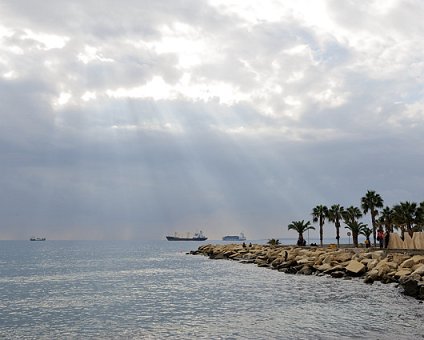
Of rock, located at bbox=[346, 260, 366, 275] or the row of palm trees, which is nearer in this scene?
rock, located at bbox=[346, 260, 366, 275]

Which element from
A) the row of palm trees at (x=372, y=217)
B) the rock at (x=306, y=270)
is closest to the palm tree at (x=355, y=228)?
the row of palm trees at (x=372, y=217)

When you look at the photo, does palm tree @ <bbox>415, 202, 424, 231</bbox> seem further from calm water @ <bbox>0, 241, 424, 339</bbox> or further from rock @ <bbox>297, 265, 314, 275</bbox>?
calm water @ <bbox>0, 241, 424, 339</bbox>

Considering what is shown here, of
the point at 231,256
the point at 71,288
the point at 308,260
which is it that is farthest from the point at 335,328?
the point at 231,256

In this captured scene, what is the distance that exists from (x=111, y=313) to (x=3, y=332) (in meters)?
6.11

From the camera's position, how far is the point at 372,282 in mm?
36844

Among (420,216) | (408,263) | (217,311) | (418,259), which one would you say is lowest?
(217,311)

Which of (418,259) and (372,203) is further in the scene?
(372,203)

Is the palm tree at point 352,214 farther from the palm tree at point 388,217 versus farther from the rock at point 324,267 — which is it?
the rock at point 324,267

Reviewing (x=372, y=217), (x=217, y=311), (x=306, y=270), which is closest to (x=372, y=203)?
(x=372, y=217)

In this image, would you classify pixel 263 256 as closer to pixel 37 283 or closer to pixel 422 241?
pixel 422 241

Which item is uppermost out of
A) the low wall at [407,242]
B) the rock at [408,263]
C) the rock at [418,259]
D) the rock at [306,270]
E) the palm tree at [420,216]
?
the palm tree at [420,216]

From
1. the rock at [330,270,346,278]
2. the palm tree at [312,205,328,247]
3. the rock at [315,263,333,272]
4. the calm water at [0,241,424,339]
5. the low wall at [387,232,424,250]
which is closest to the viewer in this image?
the calm water at [0,241,424,339]

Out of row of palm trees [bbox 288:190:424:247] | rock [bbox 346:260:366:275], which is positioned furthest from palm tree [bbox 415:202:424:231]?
rock [bbox 346:260:366:275]

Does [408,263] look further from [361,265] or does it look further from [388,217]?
[388,217]
